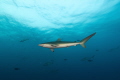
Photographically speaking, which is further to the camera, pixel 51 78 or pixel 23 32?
pixel 51 78

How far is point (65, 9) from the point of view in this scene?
770 inches

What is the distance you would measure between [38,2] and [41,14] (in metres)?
3.65

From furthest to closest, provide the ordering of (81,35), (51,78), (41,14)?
(51,78), (81,35), (41,14)

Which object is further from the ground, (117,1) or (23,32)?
(23,32)

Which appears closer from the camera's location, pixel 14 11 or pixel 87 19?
pixel 14 11

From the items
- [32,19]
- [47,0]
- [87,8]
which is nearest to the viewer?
[47,0]

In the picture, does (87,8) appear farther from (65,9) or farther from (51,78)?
(51,78)

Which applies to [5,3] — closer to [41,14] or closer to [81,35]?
[41,14]

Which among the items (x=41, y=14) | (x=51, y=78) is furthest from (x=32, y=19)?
(x=51, y=78)

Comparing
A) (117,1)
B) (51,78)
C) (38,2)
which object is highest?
(38,2)

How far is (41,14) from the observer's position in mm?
20969

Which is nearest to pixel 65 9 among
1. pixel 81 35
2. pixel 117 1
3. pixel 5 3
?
pixel 117 1

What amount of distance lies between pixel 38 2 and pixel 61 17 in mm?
6158

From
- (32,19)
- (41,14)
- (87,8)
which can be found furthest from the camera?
(32,19)
